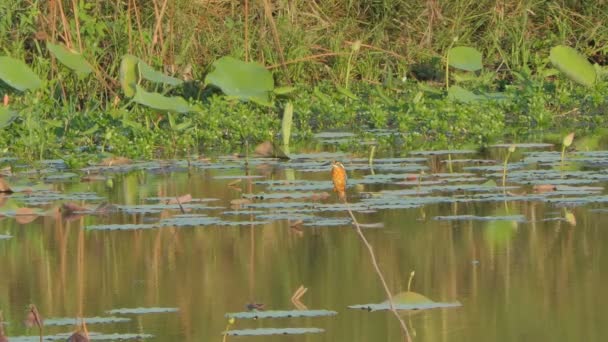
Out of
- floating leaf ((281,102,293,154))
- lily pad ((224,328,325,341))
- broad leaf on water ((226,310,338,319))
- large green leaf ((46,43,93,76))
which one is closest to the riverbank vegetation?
large green leaf ((46,43,93,76))

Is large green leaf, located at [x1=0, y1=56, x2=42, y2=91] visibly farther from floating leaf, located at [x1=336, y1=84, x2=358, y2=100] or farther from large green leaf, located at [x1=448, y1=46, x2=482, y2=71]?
large green leaf, located at [x1=448, y1=46, x2=482, y2=71]

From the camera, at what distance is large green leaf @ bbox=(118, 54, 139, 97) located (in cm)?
872

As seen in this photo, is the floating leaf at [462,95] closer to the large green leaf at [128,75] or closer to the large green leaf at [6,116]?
the large green leaf at [128,75]

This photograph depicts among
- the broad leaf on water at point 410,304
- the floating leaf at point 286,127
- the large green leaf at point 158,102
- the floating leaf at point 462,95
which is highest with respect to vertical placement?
the floating leaf at point 462,95

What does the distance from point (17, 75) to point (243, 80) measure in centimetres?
124

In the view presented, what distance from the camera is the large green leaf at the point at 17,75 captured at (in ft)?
29.5

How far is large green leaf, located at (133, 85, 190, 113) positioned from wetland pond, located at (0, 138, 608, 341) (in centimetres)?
48

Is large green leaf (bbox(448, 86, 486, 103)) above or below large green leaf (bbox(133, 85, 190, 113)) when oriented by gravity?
above

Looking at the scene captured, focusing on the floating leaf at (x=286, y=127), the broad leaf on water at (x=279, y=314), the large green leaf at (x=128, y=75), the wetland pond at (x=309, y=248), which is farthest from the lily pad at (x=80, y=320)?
the large green leaf at (x=128, y=75)

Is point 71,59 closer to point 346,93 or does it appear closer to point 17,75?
point 17,75

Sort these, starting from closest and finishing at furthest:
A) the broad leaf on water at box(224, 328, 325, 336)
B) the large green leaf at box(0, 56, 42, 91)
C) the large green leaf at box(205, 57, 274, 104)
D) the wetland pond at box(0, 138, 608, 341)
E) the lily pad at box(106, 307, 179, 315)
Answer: the broad leaf on water at box(224, 328, 325, 336)
the wetland pond at box(0, 138, 608, 341)
the lily pad at box(106, 307, 179, 315)
the large green leaf at box(0, 56, 42, 91)
the large green leaf at box(205, 57, 274, 104)

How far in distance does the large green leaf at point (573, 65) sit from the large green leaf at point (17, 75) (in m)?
2.92

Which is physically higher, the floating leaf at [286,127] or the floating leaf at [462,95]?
the floating leaf at [462,95]

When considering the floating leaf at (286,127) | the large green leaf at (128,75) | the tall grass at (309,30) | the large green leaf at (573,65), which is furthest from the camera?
the tall grass at (309,30)
